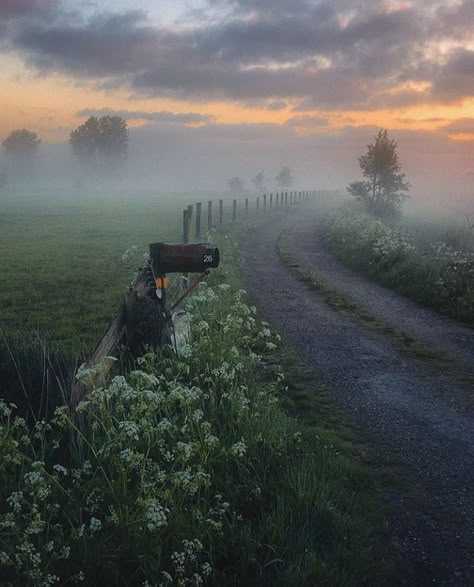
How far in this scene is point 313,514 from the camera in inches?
175

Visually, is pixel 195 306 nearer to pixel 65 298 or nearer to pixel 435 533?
pixel 65 298

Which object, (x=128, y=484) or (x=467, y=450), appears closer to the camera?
(x=128, y=484)

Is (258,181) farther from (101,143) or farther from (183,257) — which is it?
(183,257)

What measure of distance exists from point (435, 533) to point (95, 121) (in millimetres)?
123186

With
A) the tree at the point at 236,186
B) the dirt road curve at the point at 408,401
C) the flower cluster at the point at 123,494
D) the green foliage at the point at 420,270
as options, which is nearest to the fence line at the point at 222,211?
the dirt road curve at the point at 408,401

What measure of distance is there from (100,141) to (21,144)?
40.4 meters

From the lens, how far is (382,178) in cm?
5141

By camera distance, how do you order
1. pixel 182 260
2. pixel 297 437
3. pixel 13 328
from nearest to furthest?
pixel 297 437
pixel 182 260
pixel 13 328

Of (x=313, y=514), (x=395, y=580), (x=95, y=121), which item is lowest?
(x=395, y=580)

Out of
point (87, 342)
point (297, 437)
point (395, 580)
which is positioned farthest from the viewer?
point (87, 342)

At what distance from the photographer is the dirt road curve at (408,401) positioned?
15.0ft

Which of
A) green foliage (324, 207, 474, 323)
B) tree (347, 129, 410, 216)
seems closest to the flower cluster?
green foliage (324, 207, 474, 323)

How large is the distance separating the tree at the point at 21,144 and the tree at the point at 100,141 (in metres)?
34.9

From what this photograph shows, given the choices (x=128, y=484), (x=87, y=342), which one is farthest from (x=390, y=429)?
(x=87, y=342)
